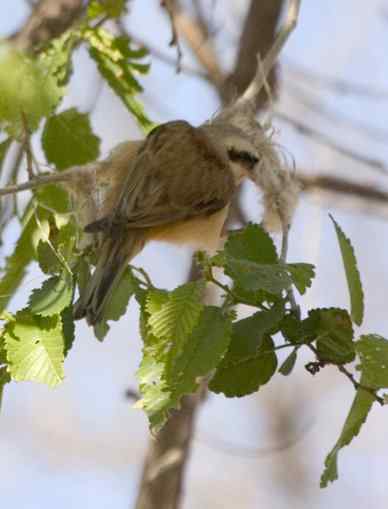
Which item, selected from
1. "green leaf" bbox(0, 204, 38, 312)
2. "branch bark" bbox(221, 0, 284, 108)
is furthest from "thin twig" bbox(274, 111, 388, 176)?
"green leaf" bbox(0, 204, 38, 312)

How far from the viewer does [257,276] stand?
153 cm

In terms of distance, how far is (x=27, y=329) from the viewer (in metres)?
1.63

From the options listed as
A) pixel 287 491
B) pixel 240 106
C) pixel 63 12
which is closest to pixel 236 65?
pixel 63 12

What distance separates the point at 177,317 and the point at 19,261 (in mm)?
551

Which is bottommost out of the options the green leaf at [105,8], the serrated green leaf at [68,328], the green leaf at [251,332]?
the green leaf at [251,332]

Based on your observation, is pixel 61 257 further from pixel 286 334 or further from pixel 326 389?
pixel 326 389

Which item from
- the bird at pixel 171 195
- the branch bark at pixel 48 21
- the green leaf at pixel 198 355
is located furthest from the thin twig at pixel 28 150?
the branch bark at pixel 48 21

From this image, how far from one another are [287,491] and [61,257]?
4.79 metres

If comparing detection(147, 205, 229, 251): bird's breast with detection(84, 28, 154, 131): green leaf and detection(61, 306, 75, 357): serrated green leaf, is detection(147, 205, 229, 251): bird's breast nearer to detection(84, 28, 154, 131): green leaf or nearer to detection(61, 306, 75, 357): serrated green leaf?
detection(84, 28, 154, 131): green leaf

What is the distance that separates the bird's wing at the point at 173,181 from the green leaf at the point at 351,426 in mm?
657

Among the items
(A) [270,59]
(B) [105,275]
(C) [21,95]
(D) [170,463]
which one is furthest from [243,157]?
(D) [170,463]

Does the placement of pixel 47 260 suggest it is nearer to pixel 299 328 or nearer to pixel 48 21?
pixel 299 328

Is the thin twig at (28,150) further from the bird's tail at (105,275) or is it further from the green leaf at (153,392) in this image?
the green leaf at (153,392)

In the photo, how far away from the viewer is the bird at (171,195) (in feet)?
6.26
